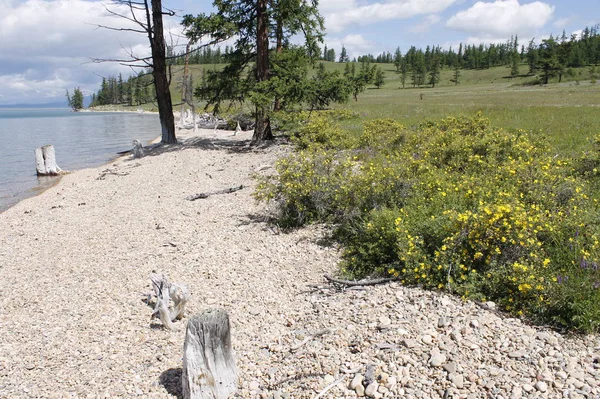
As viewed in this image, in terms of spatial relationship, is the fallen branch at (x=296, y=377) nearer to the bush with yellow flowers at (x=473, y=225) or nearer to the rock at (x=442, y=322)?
the rock at (x=442, y=322)

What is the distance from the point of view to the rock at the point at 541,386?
341 cm

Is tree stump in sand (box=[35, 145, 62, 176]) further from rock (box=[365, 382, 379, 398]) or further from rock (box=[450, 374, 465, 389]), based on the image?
rock (box=[450, 374, 465, 389])

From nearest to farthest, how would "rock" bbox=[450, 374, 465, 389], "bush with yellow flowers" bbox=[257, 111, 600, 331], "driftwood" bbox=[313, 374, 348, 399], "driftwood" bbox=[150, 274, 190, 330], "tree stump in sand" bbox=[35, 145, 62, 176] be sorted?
"rock" bbox=[450, 374, 465, 389], "driftwood" bbox=[313, 374, 348, 399], "bush with yellow flowers" bbox=[257, 111, 600, 331], "driftwood" bbox=[150, 274, 190, 330], "tree stump in sand" bbox=[35, 145, 62, 176]

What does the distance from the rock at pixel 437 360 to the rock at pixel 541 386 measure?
29.7 inches

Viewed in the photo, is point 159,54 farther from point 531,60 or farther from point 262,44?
point 531,60

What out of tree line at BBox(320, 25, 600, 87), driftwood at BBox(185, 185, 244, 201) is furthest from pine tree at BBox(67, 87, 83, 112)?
driftwood at BBox(185, 185, 244, 201)

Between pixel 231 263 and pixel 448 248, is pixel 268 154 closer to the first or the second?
pixel 231 263

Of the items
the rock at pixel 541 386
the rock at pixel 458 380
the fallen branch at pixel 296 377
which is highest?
the rock at pixel 541 386

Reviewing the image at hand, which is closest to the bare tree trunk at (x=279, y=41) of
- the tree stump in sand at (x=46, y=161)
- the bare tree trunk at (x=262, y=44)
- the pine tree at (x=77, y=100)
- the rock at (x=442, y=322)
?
the bare tree trunk at (x=262, y=44)

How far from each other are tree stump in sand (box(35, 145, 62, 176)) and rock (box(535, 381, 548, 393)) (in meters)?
20.4

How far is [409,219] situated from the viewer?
5.93 m

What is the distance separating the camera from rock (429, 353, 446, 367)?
12.5ft

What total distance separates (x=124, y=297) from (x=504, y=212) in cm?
520

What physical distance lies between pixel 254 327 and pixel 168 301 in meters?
1.13
